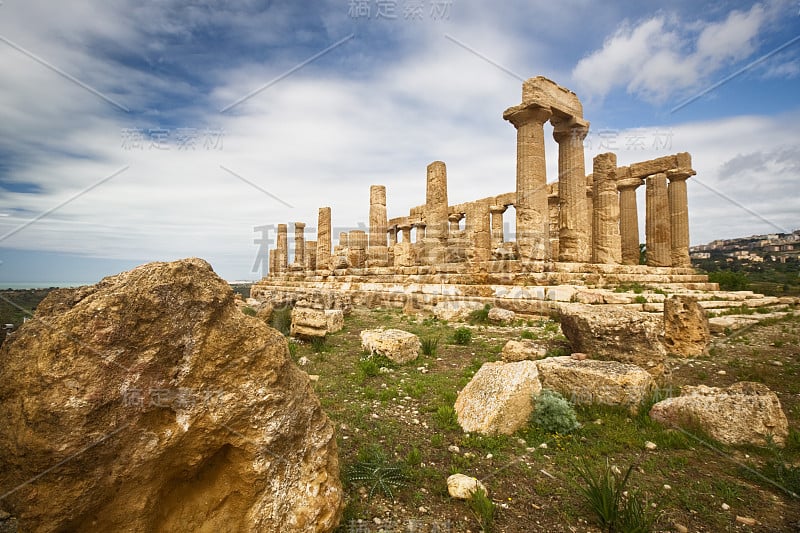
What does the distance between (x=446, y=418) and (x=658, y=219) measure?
1792 centimetres

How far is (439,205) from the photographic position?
16781 millimetres

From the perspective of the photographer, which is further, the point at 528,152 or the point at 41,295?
the point at 528,152

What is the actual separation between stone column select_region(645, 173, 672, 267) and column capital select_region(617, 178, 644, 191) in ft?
1.15

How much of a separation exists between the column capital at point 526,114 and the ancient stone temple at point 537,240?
1.4 inches

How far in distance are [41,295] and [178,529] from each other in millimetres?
1444

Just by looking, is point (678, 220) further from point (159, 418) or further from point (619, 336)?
point (159, 418)

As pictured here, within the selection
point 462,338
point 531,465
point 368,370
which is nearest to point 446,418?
point 531,465

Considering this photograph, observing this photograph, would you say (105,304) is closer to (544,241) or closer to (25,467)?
(25,467)

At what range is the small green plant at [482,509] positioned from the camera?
7.51 ft

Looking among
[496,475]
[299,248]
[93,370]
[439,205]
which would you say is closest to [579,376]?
[496,475]

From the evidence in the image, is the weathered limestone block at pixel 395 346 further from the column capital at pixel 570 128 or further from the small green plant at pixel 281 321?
the column capital at pixel 570 128

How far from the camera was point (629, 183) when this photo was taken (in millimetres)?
17672

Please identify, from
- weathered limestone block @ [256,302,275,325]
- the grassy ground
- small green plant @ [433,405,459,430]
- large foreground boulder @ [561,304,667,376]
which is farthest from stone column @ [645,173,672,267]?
small green plant @ [433,405,459,430]

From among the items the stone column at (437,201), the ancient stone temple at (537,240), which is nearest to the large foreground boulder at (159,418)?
the ancient stone temple at (537,240)
